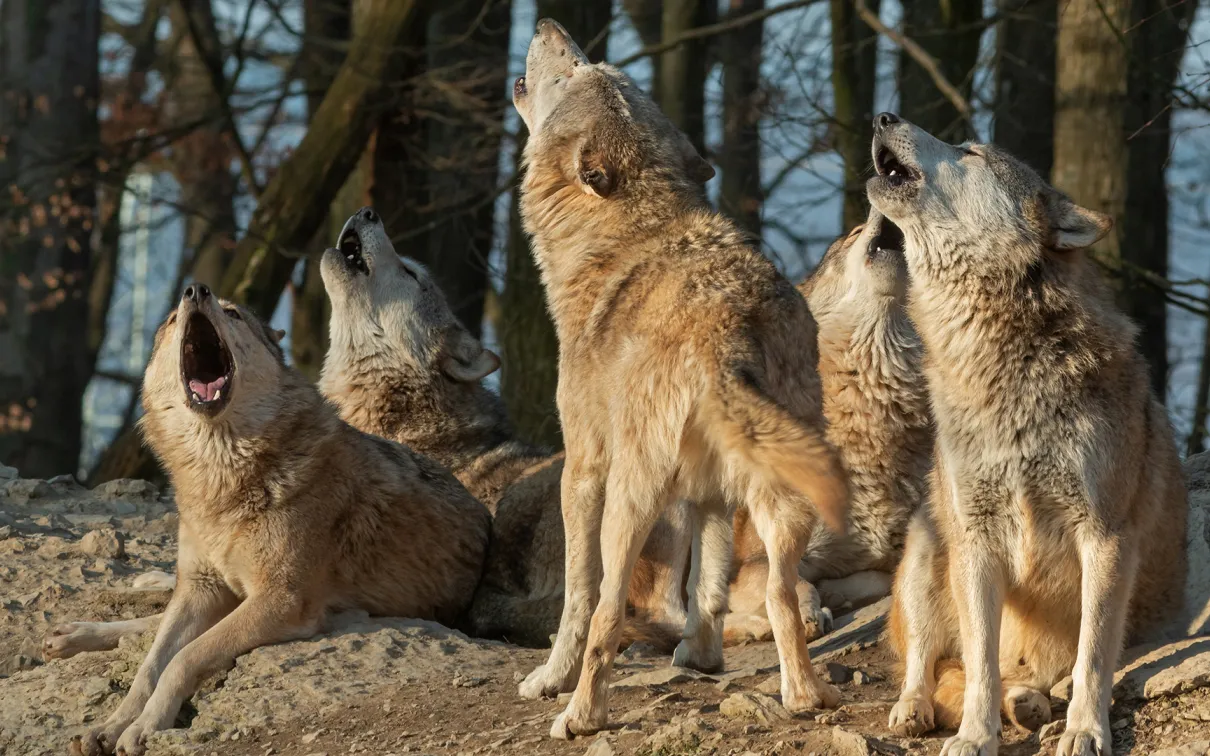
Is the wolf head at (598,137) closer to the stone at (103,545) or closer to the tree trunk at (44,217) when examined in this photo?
the stone at (103,545)

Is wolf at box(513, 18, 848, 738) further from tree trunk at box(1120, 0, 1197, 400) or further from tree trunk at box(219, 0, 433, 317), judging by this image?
tree trunk at box(219, 0, 433, 317)

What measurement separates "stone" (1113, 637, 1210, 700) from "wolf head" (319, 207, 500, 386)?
482cm

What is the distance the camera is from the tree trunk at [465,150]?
45.3 feet

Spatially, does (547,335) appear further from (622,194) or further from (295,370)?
(622,194)

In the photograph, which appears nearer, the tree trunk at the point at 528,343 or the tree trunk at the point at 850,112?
the tree trunk at the point at 850,112

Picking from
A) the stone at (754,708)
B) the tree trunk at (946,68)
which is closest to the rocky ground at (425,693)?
the stone at (754,708)

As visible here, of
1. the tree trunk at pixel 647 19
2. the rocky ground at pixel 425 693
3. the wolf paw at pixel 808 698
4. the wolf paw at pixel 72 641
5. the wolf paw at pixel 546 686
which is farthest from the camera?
the tree trunk at pixel 647 19

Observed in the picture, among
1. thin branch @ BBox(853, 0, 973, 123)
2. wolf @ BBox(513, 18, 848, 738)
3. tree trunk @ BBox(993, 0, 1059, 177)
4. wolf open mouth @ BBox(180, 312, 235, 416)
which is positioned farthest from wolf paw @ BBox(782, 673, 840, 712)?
tree trunk @ BBox(993, 0, 1059, 177)

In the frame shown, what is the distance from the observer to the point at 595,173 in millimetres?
6445

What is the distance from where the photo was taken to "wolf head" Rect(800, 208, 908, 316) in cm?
773

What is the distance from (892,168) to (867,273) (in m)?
1.85

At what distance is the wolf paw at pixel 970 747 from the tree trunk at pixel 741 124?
10900 mm

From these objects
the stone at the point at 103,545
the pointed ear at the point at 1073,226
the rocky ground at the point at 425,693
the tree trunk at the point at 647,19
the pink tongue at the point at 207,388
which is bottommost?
the rocky ground at the point at 425,693

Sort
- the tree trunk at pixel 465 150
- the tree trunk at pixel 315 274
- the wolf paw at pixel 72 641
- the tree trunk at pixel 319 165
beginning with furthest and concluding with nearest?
the tree trunk at pixel 315 274 < the tree trunk at pixel 465 150 < the tree trunk at pixel 319 165 < the wolf paw at pixel 72 641
